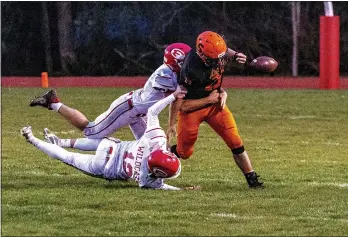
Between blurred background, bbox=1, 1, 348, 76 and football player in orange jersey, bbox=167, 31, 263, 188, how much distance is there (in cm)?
1941

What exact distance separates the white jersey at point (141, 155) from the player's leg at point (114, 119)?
1.12 m

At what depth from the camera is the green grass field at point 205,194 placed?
698cm

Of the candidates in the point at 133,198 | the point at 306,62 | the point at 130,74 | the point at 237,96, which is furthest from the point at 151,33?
the point at 133,198

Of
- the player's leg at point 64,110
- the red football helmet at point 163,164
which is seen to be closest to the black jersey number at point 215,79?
the red football helmet at point 163,164

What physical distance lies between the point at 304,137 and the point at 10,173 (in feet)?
16.8

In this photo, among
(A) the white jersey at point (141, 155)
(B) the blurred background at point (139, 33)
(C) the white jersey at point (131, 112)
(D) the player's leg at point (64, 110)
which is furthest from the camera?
(B) the blurred background at point (139, 33)

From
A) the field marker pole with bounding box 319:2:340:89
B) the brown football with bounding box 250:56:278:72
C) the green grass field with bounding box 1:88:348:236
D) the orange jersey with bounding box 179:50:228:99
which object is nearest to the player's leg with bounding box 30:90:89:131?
the green grass field with bounding box 1:88:348:236

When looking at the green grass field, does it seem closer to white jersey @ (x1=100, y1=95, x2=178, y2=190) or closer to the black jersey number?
white jersey @ (x1=100, y1=95, x2=178, y2=190)

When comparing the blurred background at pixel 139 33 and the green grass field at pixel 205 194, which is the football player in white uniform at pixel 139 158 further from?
the blurred background at pixel 139 33

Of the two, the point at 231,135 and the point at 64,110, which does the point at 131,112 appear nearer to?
the point at 64,110

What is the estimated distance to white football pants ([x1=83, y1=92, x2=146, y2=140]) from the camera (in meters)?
10.0

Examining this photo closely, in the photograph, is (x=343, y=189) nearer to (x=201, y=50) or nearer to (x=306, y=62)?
(x=201, y=50)

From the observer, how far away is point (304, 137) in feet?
44.9

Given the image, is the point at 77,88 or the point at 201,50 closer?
the point at 201,50
